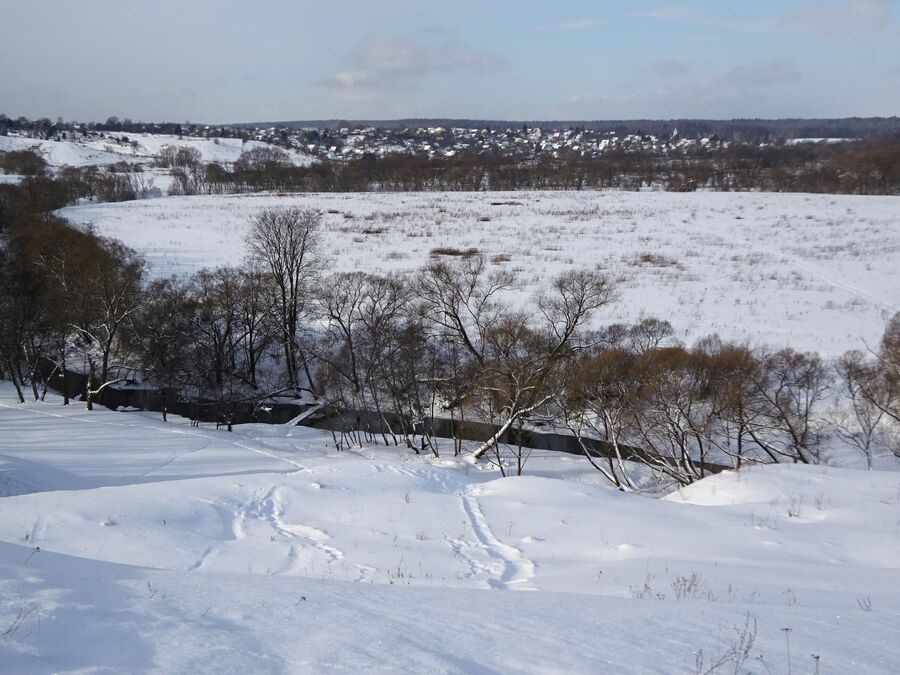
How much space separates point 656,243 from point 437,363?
3388 cm

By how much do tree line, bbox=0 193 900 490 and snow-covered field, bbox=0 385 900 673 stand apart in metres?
6.96

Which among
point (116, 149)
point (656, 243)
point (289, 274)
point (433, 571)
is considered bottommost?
point (433, 571)

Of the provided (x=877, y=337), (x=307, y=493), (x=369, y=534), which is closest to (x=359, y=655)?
(x=369, y=534)

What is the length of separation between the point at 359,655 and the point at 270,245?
29245 millimetres

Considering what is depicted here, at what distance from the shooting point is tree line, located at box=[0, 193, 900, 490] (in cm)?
2164

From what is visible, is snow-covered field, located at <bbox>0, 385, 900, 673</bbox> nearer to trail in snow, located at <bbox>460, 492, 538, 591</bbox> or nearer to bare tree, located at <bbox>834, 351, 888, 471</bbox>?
trail in snow, located at <bbox>460, 492, 538, 591</bbox>

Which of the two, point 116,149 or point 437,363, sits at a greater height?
point 116,149

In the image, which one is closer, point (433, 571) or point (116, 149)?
point (433, 571)

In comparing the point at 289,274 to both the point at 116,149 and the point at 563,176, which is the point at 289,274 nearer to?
the point at 563,176

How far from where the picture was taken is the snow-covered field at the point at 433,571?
4930mm

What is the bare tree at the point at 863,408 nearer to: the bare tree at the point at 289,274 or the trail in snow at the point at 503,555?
the trail in snow at the point at 503,555

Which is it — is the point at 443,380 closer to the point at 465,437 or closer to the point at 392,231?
the point at 465,437

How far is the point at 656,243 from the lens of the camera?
52906 mm

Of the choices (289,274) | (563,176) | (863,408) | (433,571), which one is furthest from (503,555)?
(563,176)
